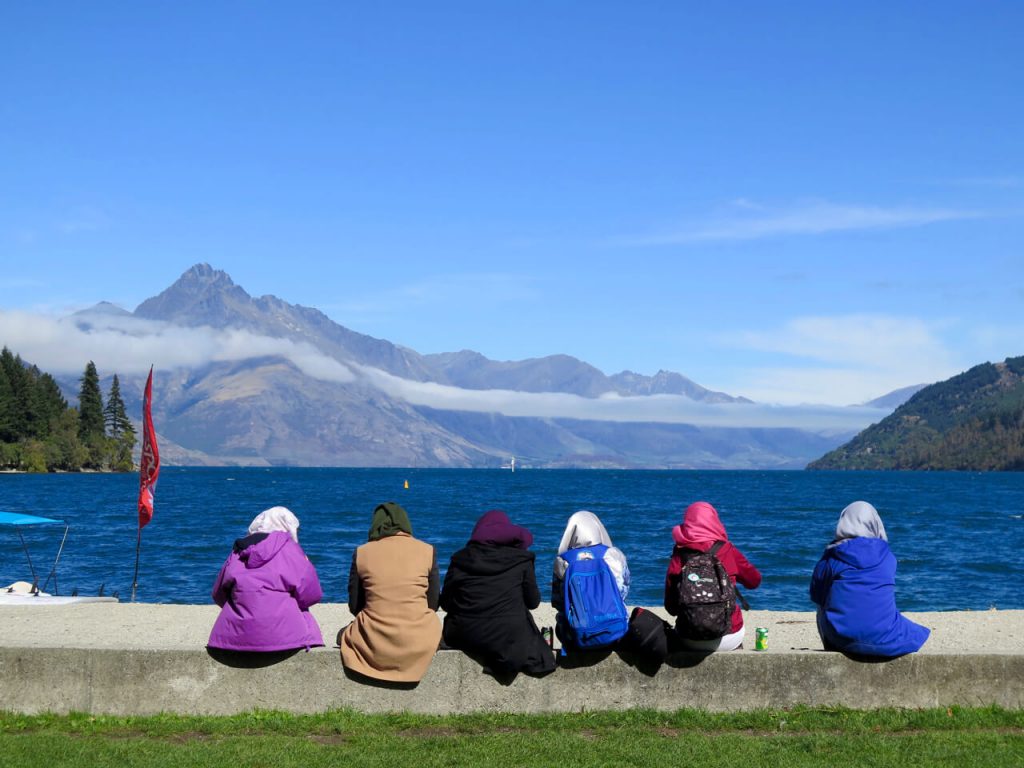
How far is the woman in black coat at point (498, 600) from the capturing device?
406 inches

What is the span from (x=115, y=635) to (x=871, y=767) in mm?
13703

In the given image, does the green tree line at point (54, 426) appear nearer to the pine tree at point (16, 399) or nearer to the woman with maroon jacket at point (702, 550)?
the pine tree at point (16, 399)

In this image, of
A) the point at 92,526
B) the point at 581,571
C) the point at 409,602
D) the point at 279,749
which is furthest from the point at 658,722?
the point at 92,526

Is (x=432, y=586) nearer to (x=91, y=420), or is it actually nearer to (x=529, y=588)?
(x=529, y=588)

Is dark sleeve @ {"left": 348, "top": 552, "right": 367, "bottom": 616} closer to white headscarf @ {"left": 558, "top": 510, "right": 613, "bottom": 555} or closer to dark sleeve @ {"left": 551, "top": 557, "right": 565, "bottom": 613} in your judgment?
dark sleeve @ {"left": 551, "top": 557, "right": 565, "bottom": 613}

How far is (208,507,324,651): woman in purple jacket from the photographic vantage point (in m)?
10.4

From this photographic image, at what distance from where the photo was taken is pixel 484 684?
34.2 feet

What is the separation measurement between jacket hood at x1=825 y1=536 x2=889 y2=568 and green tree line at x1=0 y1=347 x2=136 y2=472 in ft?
526

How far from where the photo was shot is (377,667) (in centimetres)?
1034

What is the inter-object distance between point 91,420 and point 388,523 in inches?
7026

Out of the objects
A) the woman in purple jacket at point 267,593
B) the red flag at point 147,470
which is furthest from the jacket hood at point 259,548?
the red flag at point 147,470

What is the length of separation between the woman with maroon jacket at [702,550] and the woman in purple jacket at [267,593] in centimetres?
337

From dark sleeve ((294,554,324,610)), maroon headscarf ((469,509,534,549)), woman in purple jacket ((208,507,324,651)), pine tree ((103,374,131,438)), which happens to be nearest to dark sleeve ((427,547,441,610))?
maroon headscarf ((469,509,534,549))

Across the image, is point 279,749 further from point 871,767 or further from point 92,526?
point 92,526
